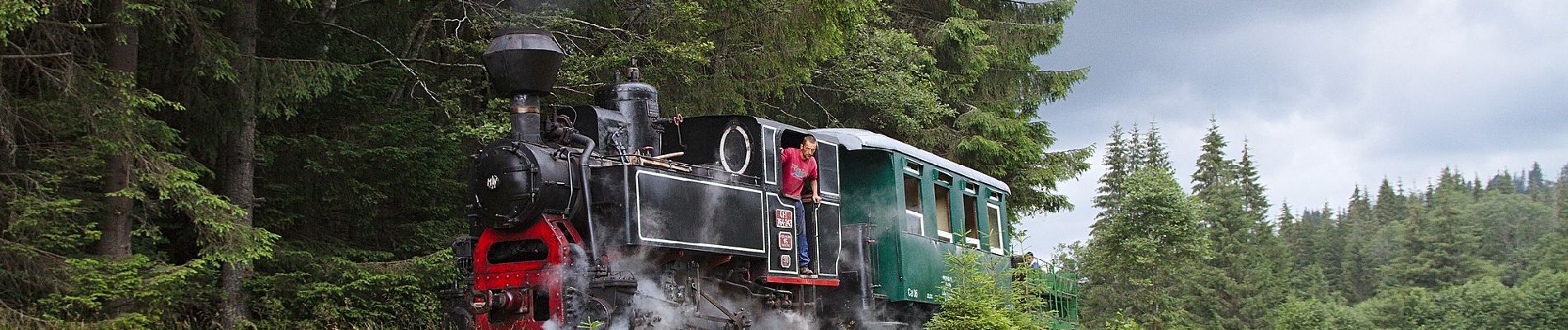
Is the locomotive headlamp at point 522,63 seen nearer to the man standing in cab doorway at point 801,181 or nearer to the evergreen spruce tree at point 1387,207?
the man standing in cab doorway at point 801,181

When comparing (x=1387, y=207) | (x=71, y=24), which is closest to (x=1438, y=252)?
(x=1387, y=207)

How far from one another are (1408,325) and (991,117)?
4550 centimetres

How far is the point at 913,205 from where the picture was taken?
11.2 metres

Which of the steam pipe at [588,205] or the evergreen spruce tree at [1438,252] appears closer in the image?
the steam pipe at [588,205]

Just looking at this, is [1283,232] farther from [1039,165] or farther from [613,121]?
[613,121]

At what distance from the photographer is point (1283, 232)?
7125 cm

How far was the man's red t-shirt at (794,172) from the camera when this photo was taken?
386 inches

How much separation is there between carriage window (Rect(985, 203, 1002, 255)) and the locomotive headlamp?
18.7 ft

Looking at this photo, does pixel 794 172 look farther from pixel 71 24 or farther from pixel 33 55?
pixel 33 55

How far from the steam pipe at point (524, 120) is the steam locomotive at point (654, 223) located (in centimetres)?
1

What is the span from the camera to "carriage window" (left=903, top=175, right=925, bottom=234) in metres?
11.0

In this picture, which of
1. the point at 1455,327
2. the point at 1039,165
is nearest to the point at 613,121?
the point at 1039,165

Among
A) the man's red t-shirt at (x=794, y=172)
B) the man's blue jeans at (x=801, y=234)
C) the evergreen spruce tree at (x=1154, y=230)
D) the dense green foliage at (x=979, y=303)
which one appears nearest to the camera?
the dense green foliage at (x=979, y=303)

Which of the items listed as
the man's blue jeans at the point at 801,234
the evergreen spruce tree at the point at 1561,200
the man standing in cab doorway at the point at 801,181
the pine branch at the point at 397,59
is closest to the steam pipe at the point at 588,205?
the man standing in cab doorway at the point at 801,181
